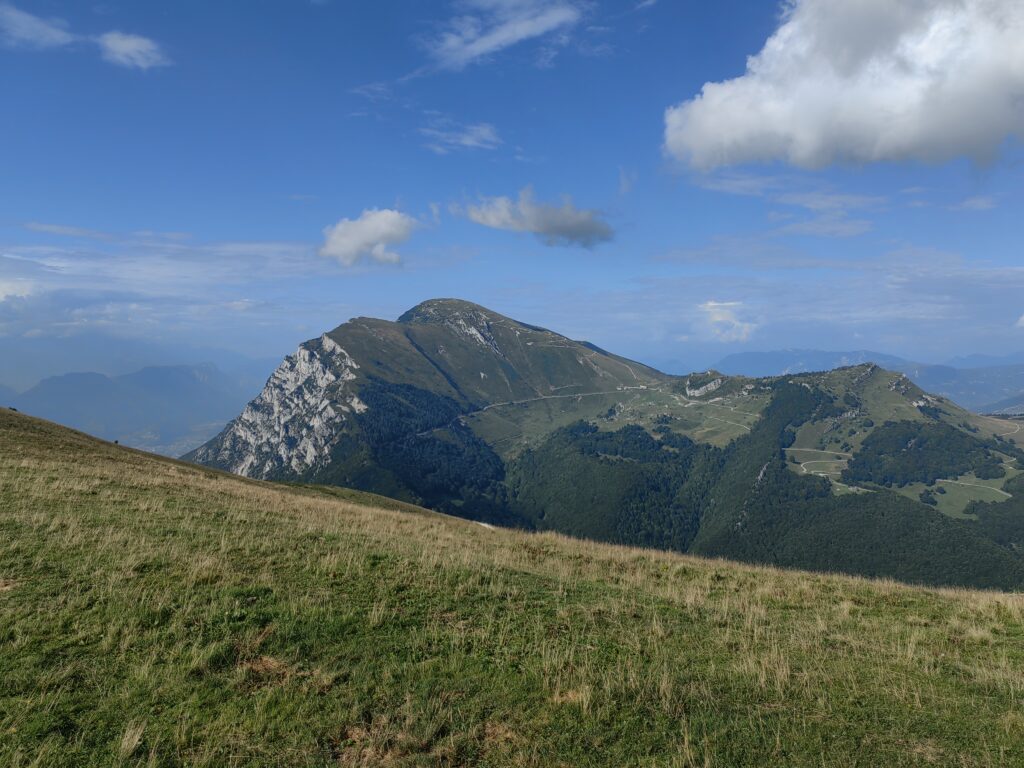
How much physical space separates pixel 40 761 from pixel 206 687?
8.06 feet

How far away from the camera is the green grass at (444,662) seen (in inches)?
342

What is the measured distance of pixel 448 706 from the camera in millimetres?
9734

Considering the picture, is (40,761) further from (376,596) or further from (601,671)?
(601,671)

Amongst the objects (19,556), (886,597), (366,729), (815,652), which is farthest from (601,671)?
(19,556)

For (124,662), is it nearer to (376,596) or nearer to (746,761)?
(376,596)

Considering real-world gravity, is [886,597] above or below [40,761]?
below

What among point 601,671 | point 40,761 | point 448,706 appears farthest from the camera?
point 601,671

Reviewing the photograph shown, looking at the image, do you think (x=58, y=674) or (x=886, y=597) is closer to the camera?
(x=58, y=674)

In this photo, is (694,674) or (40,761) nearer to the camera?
(40,761)

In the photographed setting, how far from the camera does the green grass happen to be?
8688mm

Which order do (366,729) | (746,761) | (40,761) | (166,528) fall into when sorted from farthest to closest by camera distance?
(166,528)
(366,729)
(746,761)
(40,761)

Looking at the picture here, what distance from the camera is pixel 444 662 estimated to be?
37.1 feet

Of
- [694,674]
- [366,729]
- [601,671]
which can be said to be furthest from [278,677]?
[694,674]

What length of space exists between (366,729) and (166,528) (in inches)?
594
